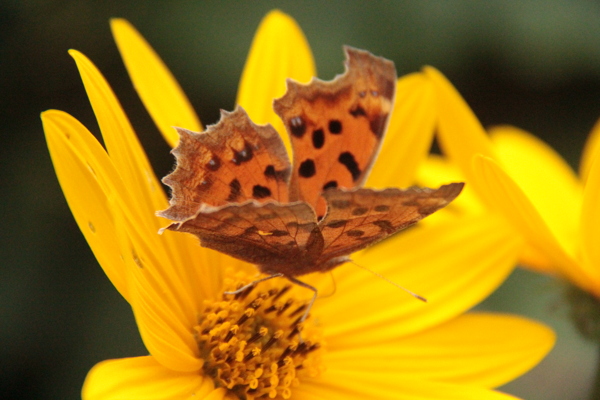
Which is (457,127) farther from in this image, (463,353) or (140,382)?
(140,382)

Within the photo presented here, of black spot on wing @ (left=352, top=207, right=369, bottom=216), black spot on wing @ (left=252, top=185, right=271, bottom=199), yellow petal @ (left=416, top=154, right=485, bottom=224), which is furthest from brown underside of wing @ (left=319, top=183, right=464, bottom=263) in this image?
yellow petal @ (left=416, top=154, right=485, bottom=224)

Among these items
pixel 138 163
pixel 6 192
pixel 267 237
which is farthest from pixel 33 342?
pixel 267 237

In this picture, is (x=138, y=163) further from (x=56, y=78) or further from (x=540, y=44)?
(x=540, y=44)

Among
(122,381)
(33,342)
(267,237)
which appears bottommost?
(33,342)

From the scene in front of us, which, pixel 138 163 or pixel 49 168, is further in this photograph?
pixel 49 168

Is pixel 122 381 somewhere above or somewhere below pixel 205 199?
below

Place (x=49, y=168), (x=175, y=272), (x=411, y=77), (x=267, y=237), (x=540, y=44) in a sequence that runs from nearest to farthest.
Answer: (x=267, y=237) → (x=175, y=272) → (x=411, y=77) → (x=49, y=168) → (x=540, y=44)

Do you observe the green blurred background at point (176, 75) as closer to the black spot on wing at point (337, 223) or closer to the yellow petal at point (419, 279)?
the yellow petal at point (419, 279)
